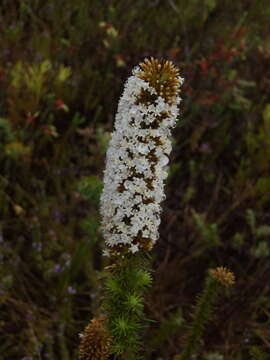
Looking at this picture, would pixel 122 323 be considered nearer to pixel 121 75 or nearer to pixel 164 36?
pixel 121 75

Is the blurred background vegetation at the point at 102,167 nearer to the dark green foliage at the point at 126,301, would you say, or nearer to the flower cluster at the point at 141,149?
the dark green foliage at the point at 126,301

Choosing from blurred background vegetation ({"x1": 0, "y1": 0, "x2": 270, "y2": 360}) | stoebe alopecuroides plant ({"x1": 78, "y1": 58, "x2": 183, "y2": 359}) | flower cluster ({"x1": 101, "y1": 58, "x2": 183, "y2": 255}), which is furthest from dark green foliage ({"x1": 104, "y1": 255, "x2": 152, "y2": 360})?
blurred background vegetation ({"x1": 0, "y1": 0, "x2": 270, "y2": 360})

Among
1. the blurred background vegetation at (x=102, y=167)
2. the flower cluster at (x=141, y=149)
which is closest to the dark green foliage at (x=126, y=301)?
the flower cluster at (x=141, y=149)

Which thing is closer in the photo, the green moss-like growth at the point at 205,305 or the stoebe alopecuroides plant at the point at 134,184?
the stoebe alopecuroides plant at the point at 134,184

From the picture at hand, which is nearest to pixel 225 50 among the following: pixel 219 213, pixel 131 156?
pixel 219 213

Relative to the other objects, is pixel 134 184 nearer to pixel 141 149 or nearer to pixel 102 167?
pixel 141 149

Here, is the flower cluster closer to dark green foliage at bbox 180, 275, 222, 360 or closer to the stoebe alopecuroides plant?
the stoebe alopecuroides plant
